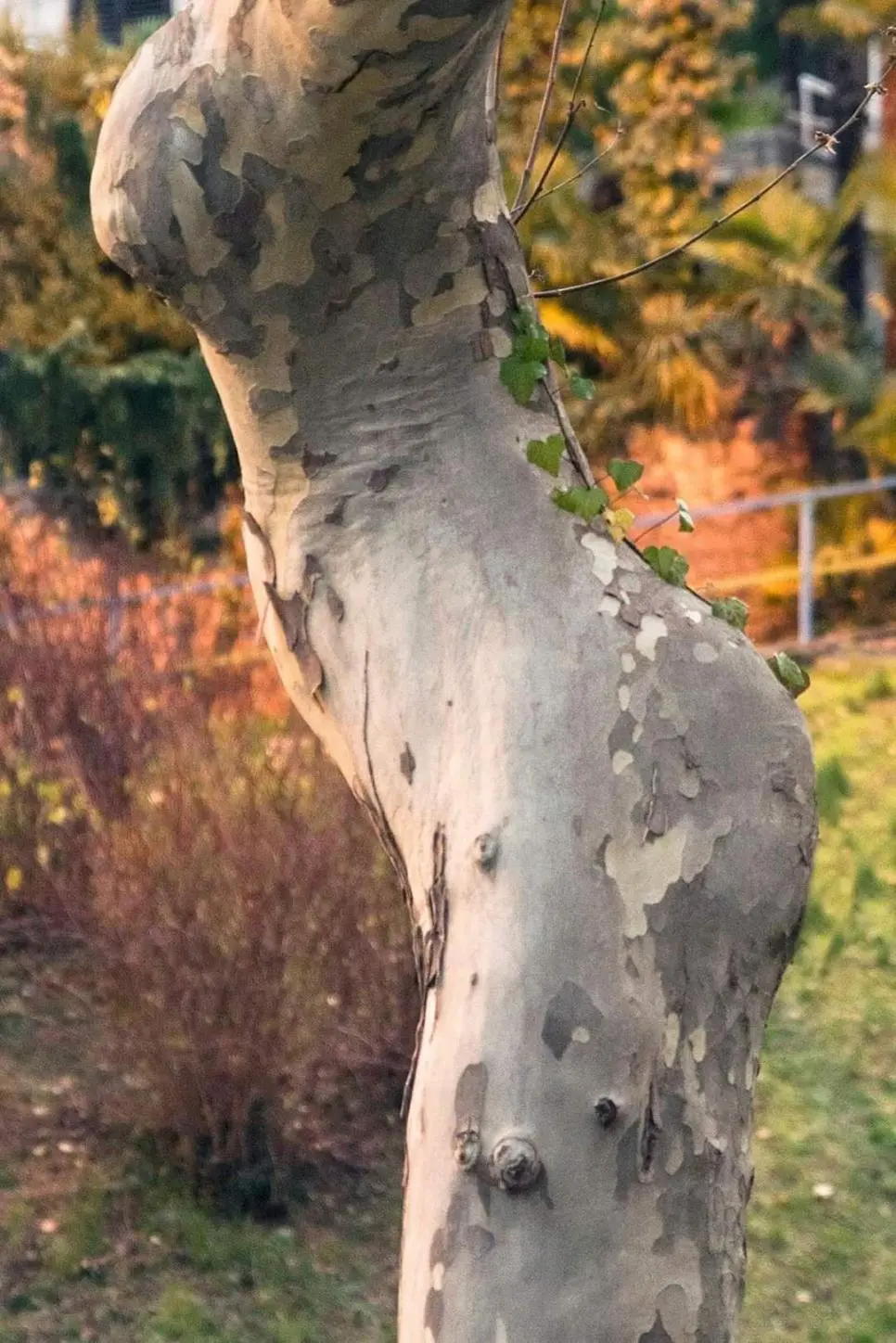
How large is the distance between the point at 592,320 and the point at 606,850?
9824mm

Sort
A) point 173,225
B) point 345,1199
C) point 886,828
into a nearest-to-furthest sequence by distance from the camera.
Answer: point 173,225 < point 345,1199 < point 886,828

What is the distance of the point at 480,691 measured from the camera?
1.72 m

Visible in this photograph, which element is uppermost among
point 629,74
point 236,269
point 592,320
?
point 629,74

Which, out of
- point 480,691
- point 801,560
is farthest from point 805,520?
point 480,691

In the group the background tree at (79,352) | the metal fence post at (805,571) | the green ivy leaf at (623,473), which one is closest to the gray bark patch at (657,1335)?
the green ivy leaf at (623,473)

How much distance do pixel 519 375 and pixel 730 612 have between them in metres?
0.40

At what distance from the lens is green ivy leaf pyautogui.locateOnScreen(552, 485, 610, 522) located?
5.91 feet

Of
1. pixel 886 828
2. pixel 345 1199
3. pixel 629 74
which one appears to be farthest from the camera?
pixel 629 74

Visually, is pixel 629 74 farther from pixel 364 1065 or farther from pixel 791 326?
pixel 364 1065

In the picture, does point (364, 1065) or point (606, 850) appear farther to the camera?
point (364, 1065)

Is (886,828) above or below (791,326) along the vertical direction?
below

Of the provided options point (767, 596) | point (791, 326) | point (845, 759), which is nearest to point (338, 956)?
point (845, 759)

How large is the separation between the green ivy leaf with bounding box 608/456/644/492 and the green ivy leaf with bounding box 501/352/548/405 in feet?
0.63

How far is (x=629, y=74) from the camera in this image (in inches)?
423
